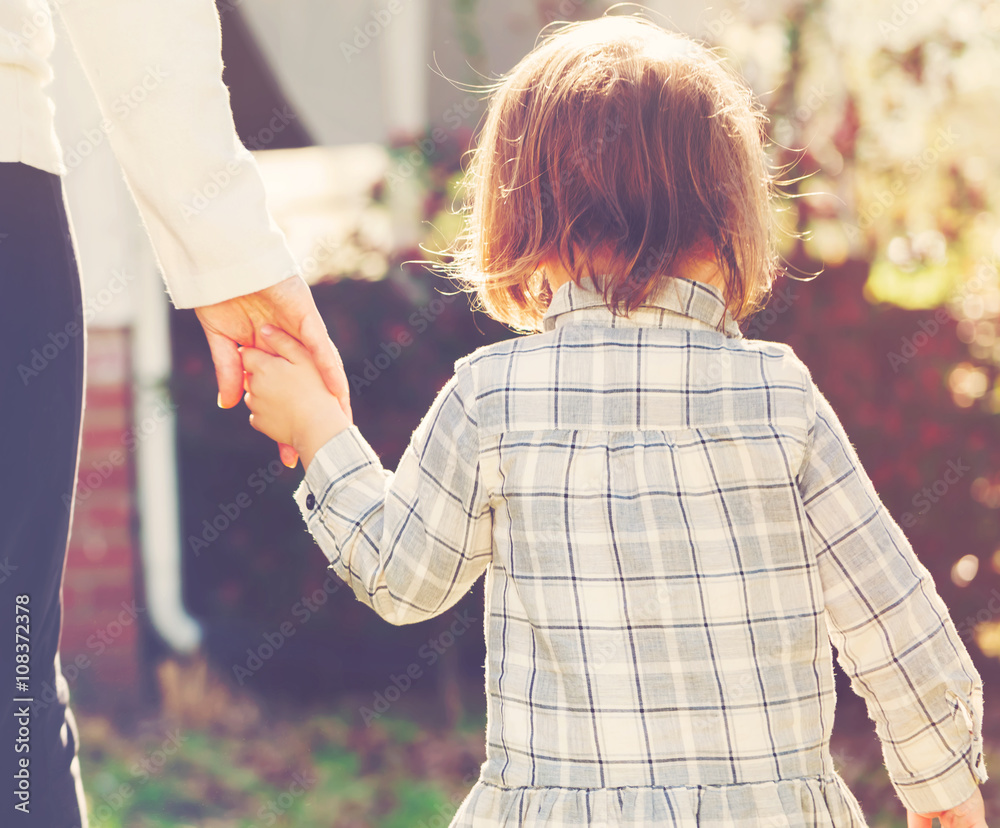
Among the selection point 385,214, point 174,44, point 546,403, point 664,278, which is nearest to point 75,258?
point 174,44

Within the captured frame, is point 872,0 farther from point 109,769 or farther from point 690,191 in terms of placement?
point 109,769

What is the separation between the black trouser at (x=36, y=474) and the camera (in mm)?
1336

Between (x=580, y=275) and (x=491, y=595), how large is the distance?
0.44 m

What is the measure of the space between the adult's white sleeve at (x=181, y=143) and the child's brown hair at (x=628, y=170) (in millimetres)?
354

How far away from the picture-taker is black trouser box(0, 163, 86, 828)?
134 centimetres

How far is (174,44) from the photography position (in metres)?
1.53

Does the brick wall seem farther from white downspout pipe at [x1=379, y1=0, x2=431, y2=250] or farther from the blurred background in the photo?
white downspout pipe at [x1=379, y1=0, x2=431, y2=250]
